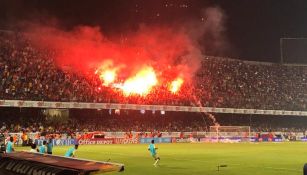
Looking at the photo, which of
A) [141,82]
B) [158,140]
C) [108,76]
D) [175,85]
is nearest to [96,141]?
[158,140]

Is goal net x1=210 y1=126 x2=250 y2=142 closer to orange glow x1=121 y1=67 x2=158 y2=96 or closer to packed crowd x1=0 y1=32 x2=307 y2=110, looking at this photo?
packed crowd x1=0 y1=32 x2=307 y2=110

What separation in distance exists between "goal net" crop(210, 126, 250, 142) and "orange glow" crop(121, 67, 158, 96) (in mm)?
11798

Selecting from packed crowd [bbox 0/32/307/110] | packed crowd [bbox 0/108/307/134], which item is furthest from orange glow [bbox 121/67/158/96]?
packed crowd [bbox 0/108/307/134]

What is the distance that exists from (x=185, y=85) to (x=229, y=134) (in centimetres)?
1038

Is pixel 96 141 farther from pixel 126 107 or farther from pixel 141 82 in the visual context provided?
pixel 141 82

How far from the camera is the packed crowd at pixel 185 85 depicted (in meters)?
49.9

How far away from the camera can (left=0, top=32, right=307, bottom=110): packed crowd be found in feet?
164

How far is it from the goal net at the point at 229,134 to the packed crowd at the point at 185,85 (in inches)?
172

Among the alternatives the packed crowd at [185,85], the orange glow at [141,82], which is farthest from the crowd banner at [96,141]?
the orange glow at [141,82]

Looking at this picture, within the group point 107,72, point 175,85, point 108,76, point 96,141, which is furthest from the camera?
point 175,85

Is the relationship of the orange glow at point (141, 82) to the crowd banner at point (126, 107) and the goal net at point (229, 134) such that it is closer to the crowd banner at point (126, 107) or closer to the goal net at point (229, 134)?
the crowd banner at point (126, 107)

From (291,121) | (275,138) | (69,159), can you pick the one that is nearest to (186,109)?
(275,138)

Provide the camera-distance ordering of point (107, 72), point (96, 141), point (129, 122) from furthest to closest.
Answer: point (129, 122) < point (107, 72) < point (96, 141)

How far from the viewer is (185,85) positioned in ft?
216
